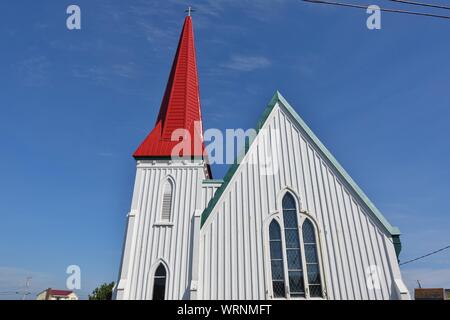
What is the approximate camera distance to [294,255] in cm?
1088

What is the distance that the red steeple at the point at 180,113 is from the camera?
14.5 meters

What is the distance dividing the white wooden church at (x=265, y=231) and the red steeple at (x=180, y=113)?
1.04 m

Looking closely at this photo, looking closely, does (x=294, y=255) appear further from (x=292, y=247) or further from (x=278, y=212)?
(x=278, y=212)

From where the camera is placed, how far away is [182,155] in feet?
46.6

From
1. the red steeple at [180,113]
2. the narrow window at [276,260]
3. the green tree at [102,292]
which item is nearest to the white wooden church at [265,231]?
the narrow window at [276,260]

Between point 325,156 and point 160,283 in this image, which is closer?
point 160,283

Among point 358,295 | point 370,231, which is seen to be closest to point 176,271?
point 358,295

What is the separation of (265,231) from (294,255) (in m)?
1.49

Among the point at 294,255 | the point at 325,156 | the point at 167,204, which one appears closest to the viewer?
the point at 294,255

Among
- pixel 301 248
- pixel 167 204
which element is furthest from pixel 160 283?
pixel 301 248

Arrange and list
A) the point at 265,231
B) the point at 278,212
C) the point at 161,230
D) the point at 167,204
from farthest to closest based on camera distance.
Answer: the point at 167,204 < the point at 161,230 < the point at 278,212 < the point at 265,231

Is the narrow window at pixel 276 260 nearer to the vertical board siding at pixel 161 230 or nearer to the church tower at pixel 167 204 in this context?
the church tower at pixel 167 204

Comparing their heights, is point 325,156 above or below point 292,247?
above

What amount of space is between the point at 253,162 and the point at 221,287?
5.34 m
